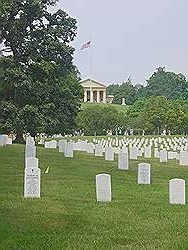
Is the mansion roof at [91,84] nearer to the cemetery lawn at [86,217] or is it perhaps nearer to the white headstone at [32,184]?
the cemetery lawn at [86,217]

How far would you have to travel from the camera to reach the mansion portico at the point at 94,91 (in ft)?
386

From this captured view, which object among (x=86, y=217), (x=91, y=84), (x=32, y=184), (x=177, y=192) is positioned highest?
(x=91, y=84)

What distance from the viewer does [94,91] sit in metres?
121

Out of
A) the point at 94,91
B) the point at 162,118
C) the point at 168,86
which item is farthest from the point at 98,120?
the point at 168,86

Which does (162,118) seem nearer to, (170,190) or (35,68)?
(35,68)

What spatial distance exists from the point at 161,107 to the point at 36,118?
38.6 meters

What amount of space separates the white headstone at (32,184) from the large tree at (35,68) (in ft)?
67.5

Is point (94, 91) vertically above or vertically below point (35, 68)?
above

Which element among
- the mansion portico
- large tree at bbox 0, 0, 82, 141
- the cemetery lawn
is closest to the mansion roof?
the mansion portico

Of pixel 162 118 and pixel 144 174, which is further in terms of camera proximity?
pixel 162 118

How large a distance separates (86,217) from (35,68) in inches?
971

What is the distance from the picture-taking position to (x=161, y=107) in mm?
69312

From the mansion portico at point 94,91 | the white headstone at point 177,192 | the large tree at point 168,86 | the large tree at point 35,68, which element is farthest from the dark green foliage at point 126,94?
the white headstone at point 177,192

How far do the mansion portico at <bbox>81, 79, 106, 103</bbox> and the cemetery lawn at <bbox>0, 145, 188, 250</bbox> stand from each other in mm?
102273
